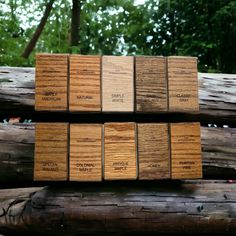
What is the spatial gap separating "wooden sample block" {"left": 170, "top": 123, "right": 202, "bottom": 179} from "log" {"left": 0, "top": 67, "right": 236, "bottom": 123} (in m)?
0.37

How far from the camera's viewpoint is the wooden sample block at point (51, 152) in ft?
5.21

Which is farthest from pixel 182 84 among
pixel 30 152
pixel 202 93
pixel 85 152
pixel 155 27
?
pixel 155 27

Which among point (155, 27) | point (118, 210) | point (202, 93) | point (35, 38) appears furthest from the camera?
point (155, 27)

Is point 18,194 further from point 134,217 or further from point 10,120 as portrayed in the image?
point 134,217

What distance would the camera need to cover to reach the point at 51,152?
1.60 m

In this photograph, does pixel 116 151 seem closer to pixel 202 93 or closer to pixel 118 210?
pixel 118 210

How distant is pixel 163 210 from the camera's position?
172 centimetres

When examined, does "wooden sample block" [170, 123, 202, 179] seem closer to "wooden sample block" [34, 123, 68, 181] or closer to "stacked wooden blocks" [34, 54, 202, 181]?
"stacked wooden blocks" [34, 54, 202, 181]

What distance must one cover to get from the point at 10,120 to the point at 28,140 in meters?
Answer: 0.20

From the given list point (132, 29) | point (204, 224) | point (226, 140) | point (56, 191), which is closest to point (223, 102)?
point (226, 140)

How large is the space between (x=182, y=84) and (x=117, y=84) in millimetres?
279

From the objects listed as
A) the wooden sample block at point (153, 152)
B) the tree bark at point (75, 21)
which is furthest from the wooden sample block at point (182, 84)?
the tree bark at point (75, 21)

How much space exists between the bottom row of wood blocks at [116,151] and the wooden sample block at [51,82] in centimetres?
A: 8

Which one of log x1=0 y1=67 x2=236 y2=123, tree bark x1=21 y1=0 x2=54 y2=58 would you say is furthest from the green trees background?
log x1=0 y1=67 x2=236 y2=123
